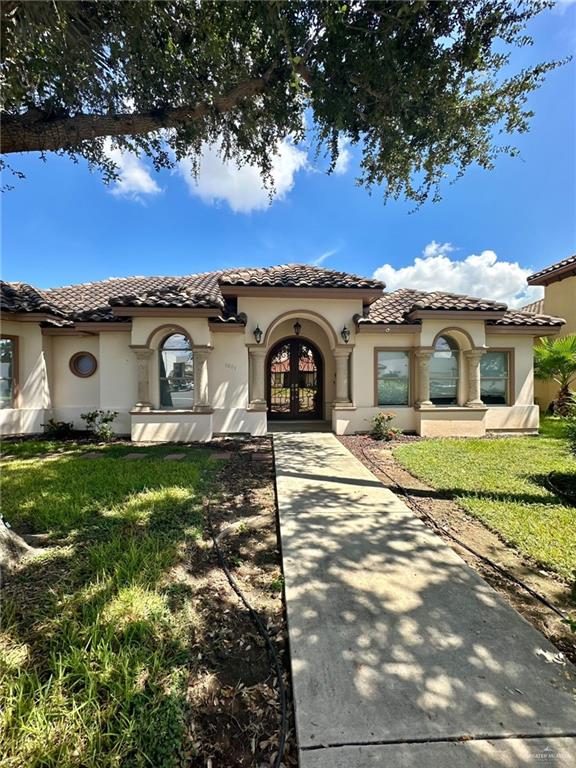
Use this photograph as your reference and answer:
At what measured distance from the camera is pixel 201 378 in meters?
10.3

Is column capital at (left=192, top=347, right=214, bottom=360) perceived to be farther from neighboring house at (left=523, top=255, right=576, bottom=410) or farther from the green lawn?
neighboring house at (left=523, top=255, right=576, bottom=410)

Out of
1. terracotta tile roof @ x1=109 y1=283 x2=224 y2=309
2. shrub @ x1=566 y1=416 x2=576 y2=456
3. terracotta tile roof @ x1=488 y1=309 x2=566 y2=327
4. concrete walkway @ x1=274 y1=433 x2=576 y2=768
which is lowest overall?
concrete walkway @ x1=274 y1=433 x2=576 y2=768

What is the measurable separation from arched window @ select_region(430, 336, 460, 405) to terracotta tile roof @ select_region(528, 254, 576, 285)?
8189mm

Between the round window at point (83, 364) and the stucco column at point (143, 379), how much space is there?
2445 millimetres

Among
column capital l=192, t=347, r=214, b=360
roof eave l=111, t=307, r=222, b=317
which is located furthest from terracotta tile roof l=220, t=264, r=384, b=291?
column capital l=192, t=347, r=214, b=360

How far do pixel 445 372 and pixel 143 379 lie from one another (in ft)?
33.7

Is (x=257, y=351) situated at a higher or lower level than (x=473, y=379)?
higher

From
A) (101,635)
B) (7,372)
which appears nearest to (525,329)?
(101,635)

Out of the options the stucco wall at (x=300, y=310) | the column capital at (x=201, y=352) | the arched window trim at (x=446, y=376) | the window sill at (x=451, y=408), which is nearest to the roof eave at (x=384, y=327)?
the stucco wall at (x=300, y=310)

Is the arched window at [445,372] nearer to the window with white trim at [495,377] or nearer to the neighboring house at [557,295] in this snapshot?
the window with white trim at [495,377]

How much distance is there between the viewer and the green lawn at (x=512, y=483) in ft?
13.0

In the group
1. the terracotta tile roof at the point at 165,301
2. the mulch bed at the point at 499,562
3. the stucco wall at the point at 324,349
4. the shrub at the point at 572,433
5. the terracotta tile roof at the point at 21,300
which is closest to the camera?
the mulch bed at the point at 499,562

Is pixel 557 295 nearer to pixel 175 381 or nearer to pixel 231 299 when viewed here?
pixel 231 299

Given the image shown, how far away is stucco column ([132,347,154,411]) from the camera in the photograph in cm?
1023
